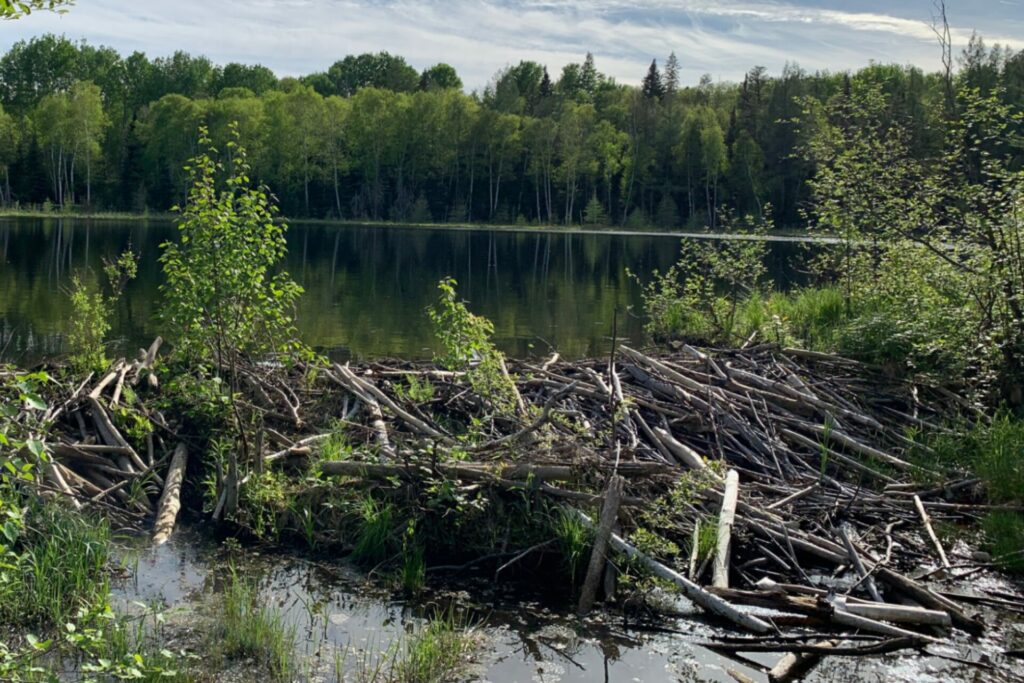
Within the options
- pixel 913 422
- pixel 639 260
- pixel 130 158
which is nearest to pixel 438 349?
pixel 913 422

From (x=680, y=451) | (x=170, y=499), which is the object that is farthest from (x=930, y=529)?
(x=170, y=499)

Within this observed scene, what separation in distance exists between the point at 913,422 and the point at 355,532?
771 centimetres

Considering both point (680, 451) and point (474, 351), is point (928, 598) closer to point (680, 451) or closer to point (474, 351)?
point (680, 451)

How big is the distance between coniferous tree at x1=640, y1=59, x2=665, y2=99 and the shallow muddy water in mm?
117010

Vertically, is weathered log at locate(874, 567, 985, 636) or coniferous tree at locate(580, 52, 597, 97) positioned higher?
coniferous tree at locate(580, 52, 597, 97)

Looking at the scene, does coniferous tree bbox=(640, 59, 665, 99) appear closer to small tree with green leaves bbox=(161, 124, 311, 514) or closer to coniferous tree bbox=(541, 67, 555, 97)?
coniferous tree bbox=(541, 67, 555, 97)

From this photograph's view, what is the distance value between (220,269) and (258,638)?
15.8 feet

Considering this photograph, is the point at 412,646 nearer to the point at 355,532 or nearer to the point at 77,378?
the point at 355,532

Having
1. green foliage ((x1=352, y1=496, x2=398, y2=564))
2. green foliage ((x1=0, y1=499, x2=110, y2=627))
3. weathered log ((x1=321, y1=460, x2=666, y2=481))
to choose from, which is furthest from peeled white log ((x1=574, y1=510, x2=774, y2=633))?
green foliage ((x1=0, y1=499, x2=110, y2=627))

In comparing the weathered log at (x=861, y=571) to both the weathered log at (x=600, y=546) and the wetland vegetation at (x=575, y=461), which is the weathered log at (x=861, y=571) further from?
the weathered log at (x=600, y=546)

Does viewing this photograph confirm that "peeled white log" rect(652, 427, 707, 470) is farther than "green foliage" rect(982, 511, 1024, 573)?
Yes

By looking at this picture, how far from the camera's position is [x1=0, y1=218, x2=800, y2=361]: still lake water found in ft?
77.7

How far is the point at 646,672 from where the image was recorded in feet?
24.2

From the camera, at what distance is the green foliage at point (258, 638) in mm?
7109
